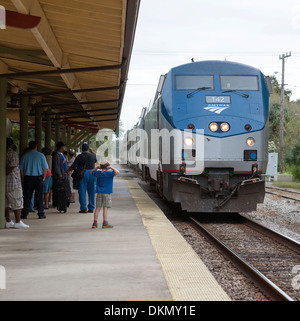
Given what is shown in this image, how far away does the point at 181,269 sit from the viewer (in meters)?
5.95

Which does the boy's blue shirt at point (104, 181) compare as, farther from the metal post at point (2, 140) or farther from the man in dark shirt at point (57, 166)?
the man in dark shirt at point (57, 166)

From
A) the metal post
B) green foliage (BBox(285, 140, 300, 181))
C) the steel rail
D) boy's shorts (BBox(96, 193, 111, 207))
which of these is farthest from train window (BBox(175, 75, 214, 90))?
green foliage (BBox(285, 140, 300, 181))

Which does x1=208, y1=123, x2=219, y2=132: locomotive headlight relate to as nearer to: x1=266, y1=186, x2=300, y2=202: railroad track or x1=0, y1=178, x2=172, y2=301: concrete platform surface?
x1=0, y1=178, x2=172, y2=301: concrete platform surface

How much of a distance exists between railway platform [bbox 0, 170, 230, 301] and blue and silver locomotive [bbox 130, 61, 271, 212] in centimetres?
180

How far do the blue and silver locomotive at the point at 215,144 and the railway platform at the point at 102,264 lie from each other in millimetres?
1798

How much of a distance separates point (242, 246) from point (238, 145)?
115 inches

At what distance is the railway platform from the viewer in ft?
16.2

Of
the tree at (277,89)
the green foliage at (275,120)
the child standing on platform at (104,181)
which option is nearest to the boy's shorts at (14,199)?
the child standing on platform at (104,181)

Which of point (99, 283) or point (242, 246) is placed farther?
point (242, 246)

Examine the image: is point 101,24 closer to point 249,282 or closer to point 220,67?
point 249,282

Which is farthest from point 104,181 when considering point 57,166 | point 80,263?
point 57,166
